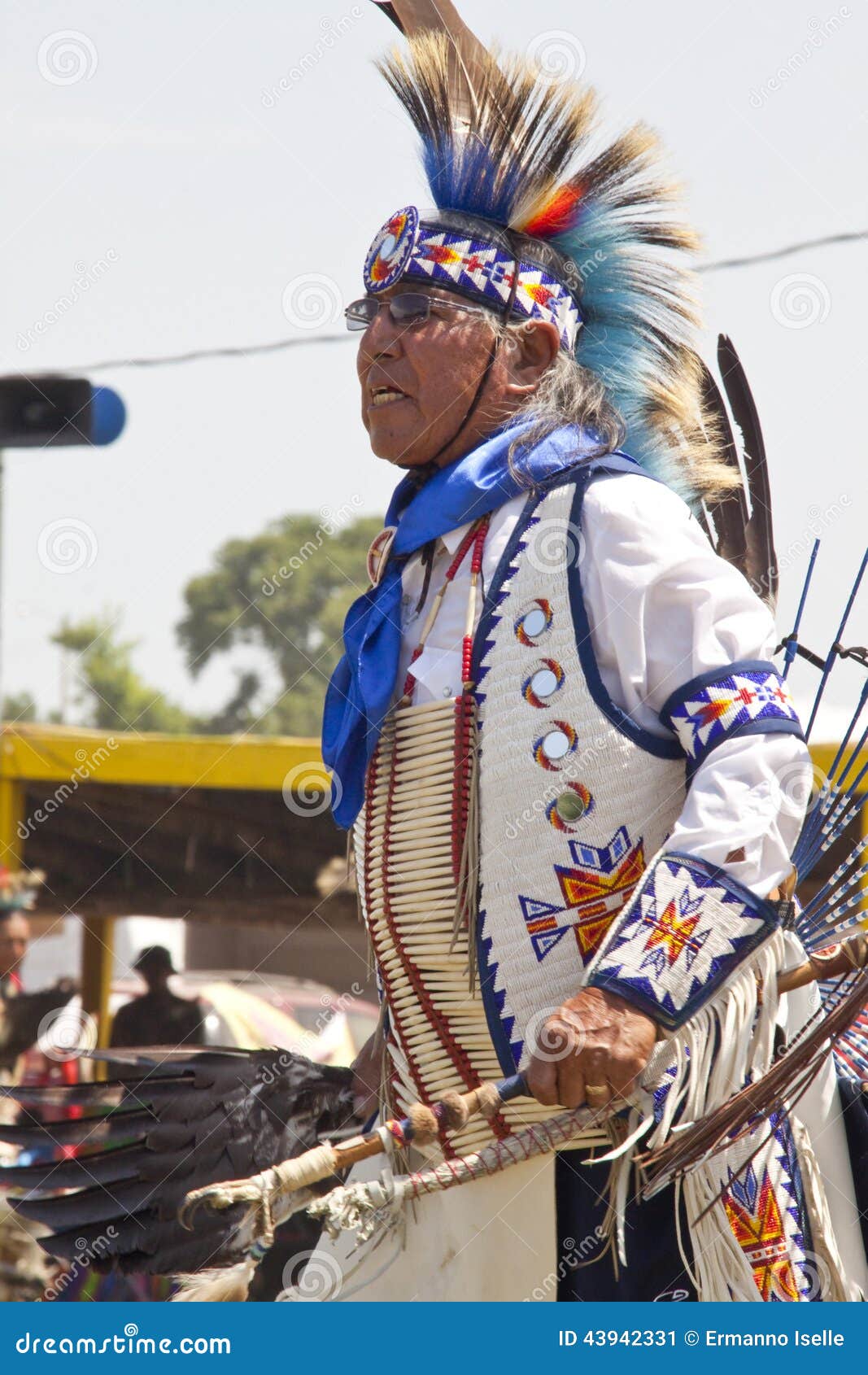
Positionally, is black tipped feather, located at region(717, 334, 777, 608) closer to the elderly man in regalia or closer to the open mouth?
the elderly man in regalia

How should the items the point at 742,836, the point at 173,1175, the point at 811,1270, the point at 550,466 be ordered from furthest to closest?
the point at 173,1175, the point at 550,466, the point at 811,1270, the point at 742,836

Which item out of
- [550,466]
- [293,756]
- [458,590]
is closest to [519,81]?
[550,466]

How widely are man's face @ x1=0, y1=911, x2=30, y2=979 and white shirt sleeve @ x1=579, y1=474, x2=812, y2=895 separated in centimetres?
490

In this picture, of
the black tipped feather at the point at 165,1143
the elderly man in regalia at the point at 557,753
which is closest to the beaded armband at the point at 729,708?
the elderly man in regalia at the point at 557,753

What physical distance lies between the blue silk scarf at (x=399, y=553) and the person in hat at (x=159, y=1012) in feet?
14.2

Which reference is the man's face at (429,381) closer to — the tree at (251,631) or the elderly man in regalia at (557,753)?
the elderly man in regalia at (557,753)

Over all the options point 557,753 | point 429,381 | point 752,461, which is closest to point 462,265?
point 429,381

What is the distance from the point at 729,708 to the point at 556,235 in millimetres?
1106

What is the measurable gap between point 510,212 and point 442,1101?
164 cm

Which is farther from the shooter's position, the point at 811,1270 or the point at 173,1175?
the point at 173,1175

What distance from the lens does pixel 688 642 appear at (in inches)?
95.9

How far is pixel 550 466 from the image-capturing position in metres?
2.68

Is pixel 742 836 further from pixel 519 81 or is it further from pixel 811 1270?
pixel 519 81

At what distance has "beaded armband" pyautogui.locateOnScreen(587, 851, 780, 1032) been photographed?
7.21ft
